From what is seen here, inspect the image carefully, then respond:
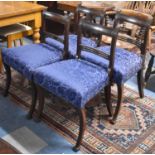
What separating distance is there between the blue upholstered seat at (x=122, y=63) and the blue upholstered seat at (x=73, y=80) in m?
0.09

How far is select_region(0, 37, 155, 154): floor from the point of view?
173cm

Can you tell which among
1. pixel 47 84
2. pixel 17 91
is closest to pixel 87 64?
pixel 47 84

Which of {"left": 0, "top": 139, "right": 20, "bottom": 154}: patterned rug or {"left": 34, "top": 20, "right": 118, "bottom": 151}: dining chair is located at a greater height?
{"left": 34, "top": 20, "right": 118, "bottom": 151}: dining chair

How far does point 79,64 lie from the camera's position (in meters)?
1.88

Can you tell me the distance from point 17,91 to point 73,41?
762mm

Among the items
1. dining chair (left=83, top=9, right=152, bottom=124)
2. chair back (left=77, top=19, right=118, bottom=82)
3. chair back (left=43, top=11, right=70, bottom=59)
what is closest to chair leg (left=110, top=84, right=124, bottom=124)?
dining chair (left=83, top=9, right=152, bottom=124)

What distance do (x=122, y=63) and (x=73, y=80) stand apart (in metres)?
0.53

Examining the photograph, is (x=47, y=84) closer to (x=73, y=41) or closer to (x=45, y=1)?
(x=73, y=41)

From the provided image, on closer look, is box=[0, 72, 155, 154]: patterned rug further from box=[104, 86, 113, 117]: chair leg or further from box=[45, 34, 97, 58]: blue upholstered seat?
box=[45, 34, 97, 58]: blue upholstered seat

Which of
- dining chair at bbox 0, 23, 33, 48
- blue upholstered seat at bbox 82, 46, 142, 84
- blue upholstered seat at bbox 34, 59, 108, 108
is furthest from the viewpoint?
dining chair at bbox 0, 23, 33, 48

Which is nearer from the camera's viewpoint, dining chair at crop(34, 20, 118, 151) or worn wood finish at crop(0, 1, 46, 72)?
dining chair at crop(34, 20, 118, 151)

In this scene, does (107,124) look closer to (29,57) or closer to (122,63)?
(122,63)

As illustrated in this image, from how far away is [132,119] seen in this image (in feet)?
→ 6.91

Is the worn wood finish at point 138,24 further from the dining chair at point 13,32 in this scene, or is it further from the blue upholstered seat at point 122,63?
the dining chair at point 13,32
